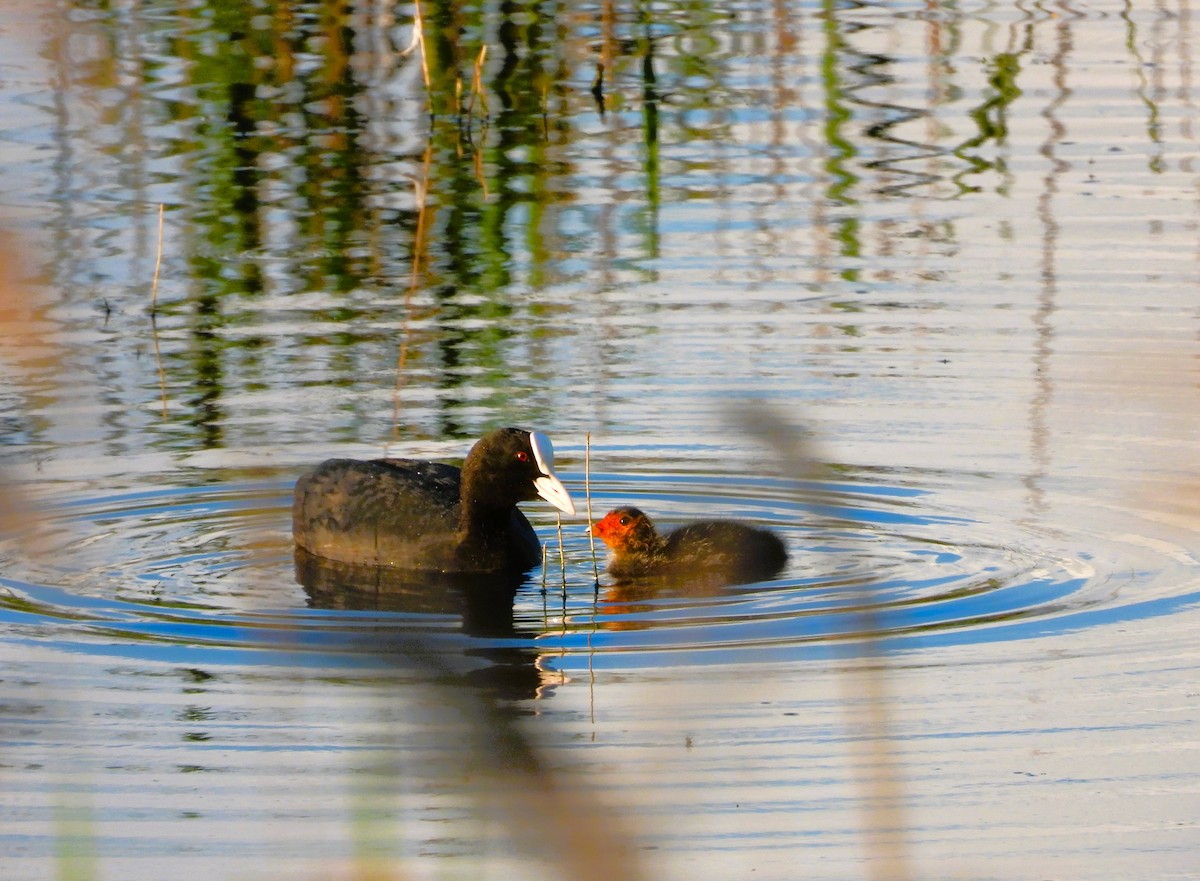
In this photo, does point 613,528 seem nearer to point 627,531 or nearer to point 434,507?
point 627,531

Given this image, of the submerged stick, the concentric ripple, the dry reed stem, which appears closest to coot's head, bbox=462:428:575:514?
the concentric ripple

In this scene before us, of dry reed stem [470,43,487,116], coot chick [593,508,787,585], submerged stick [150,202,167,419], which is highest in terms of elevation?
dry reed stem [470,43,487,116]

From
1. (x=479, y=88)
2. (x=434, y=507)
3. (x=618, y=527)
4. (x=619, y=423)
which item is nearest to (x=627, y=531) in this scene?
(x=618, y=527)

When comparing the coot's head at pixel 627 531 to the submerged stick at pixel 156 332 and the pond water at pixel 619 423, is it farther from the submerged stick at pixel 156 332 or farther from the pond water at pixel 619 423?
the submerged stick at pixel 156 332

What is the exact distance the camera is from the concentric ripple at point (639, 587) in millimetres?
6215

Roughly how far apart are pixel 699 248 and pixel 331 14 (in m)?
7.89

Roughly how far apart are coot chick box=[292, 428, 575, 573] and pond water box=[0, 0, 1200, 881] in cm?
19

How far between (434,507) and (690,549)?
108cm

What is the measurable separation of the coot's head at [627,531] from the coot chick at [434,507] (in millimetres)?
147

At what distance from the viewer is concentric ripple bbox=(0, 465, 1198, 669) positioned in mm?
6215

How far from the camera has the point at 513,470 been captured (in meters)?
7.33

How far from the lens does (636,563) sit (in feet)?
23.7

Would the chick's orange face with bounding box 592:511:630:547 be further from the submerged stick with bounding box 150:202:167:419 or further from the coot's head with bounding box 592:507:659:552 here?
the submerged stick with bounding box 150:202:167:419

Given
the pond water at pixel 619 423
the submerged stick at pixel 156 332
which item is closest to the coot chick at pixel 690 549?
the pond water at pixel 619 423
